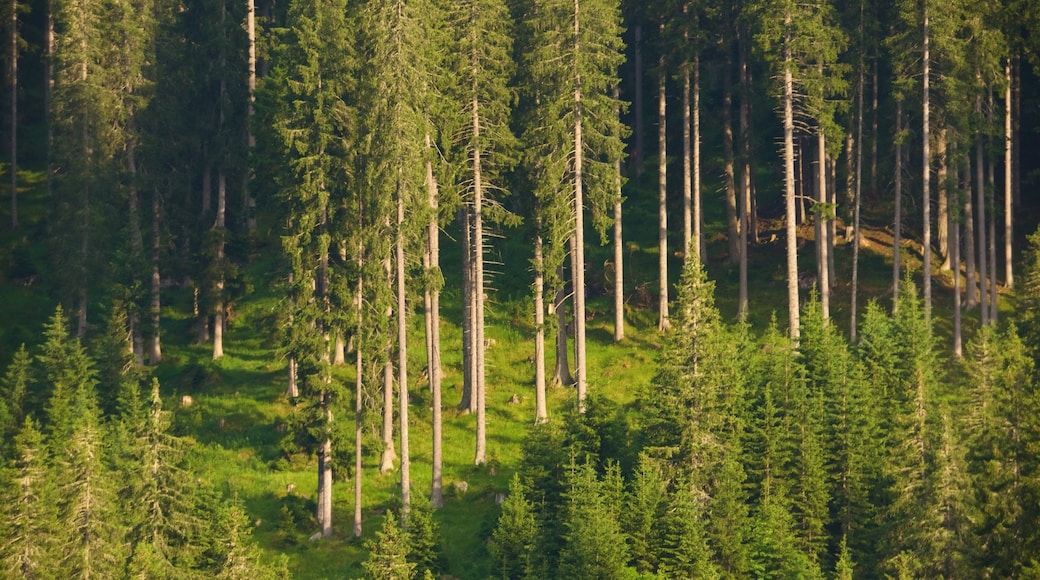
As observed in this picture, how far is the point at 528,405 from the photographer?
58594mm

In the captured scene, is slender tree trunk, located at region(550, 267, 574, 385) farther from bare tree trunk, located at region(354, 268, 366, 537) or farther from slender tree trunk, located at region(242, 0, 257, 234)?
slender tree trunk, located at region(242, 0, 257, 234)

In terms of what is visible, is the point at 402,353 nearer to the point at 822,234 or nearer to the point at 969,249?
the point at 822,234

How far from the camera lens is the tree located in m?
56.0

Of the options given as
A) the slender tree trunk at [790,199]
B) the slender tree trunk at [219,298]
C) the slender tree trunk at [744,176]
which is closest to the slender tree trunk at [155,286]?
the slender tree trunk at [219,298]

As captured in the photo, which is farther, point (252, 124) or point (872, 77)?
point (872, 77)

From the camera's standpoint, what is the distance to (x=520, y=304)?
6544 cm

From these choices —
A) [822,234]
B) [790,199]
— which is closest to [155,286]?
[790,199]

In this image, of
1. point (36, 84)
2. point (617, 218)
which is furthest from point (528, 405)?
point (36, 84)

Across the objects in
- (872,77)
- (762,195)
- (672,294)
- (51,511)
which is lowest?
(51,511)

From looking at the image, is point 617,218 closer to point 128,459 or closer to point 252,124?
point 252,124

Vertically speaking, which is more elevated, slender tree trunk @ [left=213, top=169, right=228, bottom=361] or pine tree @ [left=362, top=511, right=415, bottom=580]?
slender tree trunk @ [left=213, top=169, right=228, bottom=361]

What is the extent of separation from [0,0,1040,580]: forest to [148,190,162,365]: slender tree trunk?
21 centimetres

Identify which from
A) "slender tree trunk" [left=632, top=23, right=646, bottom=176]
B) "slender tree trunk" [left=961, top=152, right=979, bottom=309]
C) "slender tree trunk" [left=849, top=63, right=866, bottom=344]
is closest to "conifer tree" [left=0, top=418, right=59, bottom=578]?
"slender tree trunk" [left=849, top=63, right=866, bottom=344]

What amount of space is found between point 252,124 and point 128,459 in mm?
16894
